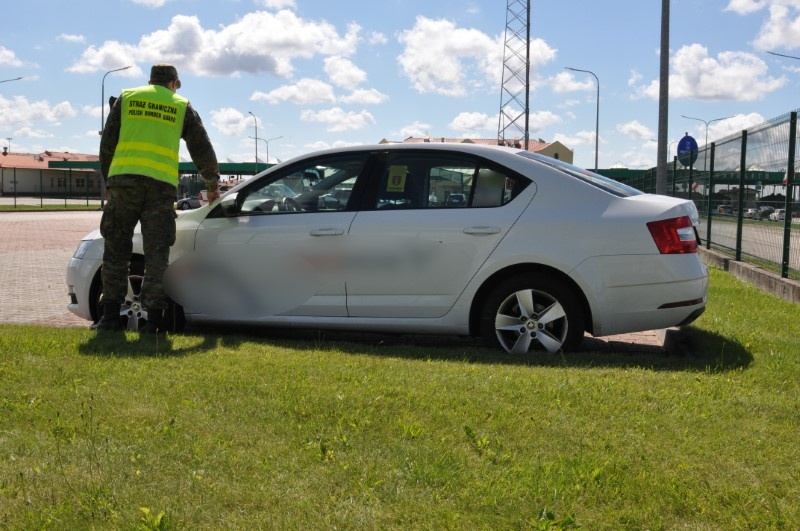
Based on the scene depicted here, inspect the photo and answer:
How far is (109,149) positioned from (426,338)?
278 cm

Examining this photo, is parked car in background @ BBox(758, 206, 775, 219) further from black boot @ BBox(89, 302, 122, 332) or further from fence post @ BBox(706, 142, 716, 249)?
black boot @ BBox(89, 302, 122, 332)

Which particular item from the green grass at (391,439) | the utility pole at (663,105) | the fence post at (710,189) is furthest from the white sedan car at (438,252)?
the utility pole at (663,105)

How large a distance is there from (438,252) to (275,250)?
1.20 meters

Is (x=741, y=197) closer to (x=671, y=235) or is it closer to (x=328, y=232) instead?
(x=671, y=235)

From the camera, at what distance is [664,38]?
14008 millimetres

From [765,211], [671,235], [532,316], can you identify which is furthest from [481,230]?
[765,211]

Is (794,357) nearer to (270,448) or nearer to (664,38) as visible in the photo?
(270,448)

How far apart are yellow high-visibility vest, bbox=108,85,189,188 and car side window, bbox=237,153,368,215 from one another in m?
0.61

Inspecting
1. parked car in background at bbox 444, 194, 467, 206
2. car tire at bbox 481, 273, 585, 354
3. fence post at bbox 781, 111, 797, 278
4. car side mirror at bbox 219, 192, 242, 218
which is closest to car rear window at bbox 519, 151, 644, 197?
parked car in background at bbox 444, 194, 467, 206

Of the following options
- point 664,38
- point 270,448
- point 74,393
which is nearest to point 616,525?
point 270,448

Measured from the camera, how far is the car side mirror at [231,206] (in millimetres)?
6273

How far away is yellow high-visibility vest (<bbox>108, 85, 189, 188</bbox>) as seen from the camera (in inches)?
241

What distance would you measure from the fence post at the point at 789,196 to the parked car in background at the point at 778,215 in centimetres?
5

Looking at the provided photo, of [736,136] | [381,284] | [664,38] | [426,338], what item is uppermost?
[664,38]
